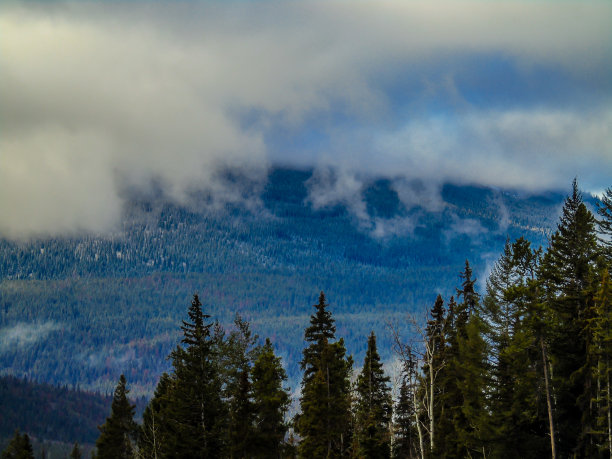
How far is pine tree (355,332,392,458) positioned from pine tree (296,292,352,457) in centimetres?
139

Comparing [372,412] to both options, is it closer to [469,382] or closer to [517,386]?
[469,382]

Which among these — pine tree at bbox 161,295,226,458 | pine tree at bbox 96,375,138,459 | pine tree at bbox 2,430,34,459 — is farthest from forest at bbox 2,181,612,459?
pine tree at bbox 2,430,34,459

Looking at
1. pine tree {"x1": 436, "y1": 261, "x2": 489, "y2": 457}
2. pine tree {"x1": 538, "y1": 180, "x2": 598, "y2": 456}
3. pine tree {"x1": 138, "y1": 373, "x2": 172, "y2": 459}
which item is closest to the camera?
pine tree {"x1": 538, "y1": 180, "x2": 598, "y2": 456}

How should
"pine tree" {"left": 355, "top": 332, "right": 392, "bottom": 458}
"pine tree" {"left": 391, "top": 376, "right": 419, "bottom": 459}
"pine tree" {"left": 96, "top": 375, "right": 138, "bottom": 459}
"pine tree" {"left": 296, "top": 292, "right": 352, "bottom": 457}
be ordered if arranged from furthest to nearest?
"pine tree" {"left": 96, "top": 375, "right": 138, "bottom": 459} → "pine tree" {"left": 391, "top": 376, "right": 419, "bottom": 459} → "pine tree" {"left": 355, "top": 332, "right": 392, "bottom": 458} → "pine tree" {"left": 296, "top": 292, "right": 352, "bottom": 457}

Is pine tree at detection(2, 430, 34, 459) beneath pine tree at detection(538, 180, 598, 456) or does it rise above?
beneath

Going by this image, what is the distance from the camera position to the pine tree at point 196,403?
4988cm

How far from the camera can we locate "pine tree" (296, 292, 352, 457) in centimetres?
5356

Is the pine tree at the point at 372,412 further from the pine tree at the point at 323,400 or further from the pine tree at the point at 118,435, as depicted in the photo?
the pine tree at the point at 118,435

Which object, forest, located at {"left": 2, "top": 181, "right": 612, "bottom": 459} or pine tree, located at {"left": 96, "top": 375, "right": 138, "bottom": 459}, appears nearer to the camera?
forest, located at {"left": 2, "top": 181, "right": 612, "bottom": 459}

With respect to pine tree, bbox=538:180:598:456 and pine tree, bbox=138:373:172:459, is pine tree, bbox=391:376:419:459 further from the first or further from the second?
pine tree, bbox=138:373:172:459

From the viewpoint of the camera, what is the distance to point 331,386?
55.5 meters

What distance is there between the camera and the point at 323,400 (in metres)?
53.5

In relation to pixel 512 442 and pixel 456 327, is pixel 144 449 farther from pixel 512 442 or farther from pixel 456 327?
pixel 512 442

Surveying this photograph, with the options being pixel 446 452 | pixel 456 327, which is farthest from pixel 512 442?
pixel 456 327
